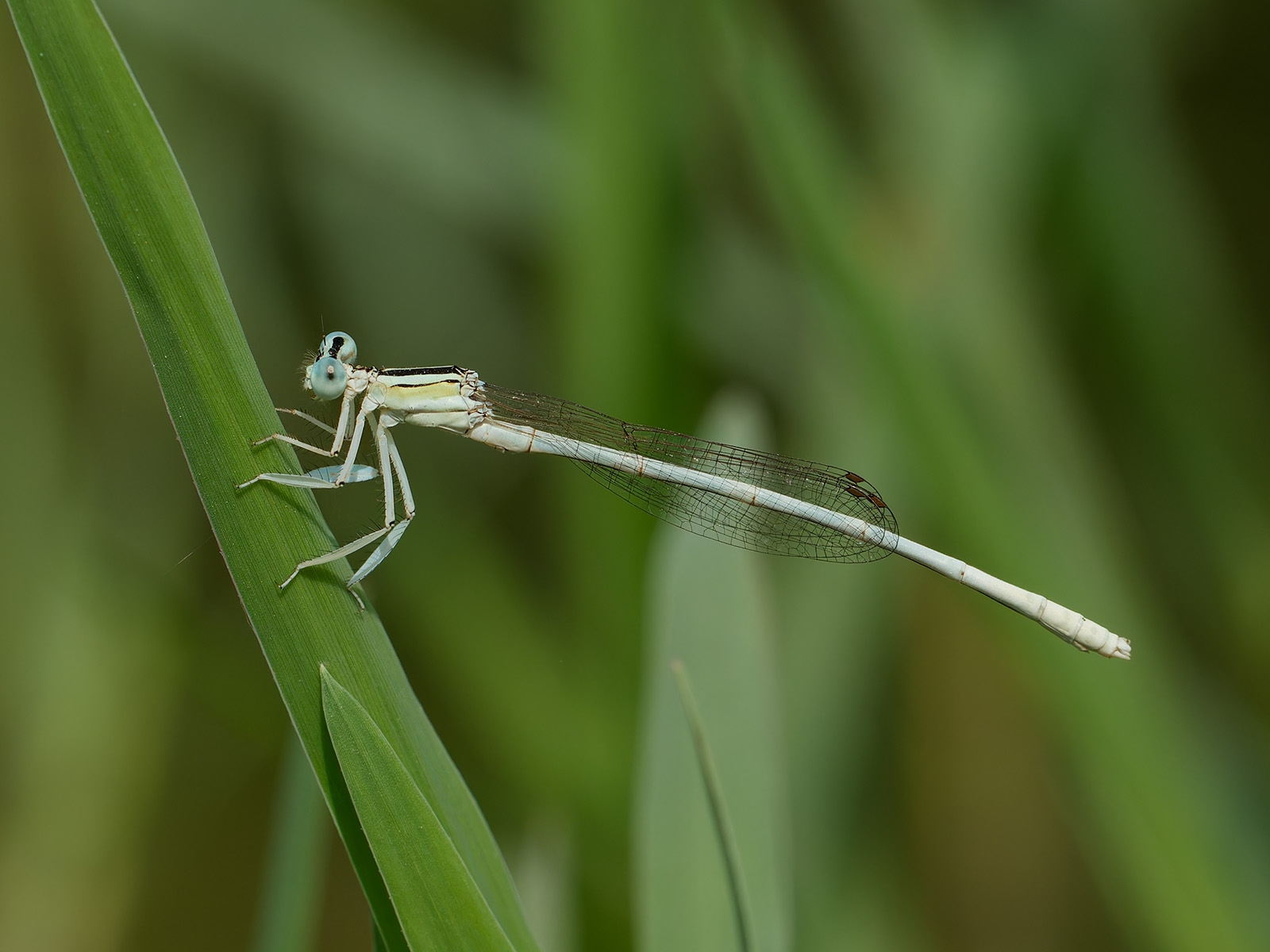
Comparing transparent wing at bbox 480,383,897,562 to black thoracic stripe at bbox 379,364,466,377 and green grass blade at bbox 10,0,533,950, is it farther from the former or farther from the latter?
green grass blade at bbox 10,0,533,950

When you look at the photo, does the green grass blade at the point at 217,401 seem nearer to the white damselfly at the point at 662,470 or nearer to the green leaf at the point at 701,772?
the green leaf at the point at 701,772

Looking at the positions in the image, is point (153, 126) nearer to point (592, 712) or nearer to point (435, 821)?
point (435, 821)

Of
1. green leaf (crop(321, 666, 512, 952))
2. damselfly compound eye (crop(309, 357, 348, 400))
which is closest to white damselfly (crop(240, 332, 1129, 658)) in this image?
damselfly compound eye (crop(309, 357, 348, 400))


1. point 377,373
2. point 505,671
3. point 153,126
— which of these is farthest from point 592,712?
point 153,126

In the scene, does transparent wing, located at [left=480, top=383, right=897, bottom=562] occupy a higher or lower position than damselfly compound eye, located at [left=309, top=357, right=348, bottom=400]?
higher

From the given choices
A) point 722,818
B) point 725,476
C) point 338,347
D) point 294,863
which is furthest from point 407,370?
point 722,818

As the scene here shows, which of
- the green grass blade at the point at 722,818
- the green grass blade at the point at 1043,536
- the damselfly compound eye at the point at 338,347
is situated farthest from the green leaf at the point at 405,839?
the green grass blade at the point at 1043,536
